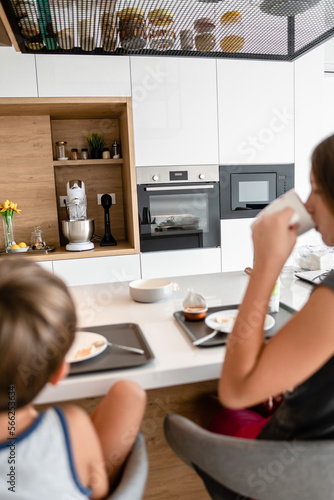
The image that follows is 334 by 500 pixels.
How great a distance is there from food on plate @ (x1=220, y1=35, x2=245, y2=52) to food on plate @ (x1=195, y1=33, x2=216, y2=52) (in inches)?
1.4

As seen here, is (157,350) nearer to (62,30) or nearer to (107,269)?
(62,30)

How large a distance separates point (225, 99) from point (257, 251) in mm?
2298

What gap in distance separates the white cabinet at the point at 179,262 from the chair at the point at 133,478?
2.07 metres

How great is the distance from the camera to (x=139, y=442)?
819 mm

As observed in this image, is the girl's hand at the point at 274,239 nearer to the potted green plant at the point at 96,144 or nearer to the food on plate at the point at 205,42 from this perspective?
the food on plate at the point at 205,42

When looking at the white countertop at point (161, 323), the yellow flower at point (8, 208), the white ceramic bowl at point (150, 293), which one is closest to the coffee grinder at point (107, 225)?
the yellow flower at point (8, 208)

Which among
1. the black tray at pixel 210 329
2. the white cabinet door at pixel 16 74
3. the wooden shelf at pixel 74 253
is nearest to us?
the black tray at pixel 210 329

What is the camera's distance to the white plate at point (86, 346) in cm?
97

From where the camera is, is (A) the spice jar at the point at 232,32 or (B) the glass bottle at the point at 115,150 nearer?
(A) the spice jar at the point at 232,32

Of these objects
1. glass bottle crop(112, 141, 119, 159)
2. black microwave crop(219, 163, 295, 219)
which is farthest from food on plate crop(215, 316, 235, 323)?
glass bottle crop(112, 141, 119, 159)

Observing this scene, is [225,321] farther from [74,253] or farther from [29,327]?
[74,253]

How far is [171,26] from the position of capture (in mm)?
1219

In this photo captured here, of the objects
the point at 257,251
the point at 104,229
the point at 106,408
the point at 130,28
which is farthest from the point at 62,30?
the point at 104,229

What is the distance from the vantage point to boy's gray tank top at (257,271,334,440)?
0.74 meters
